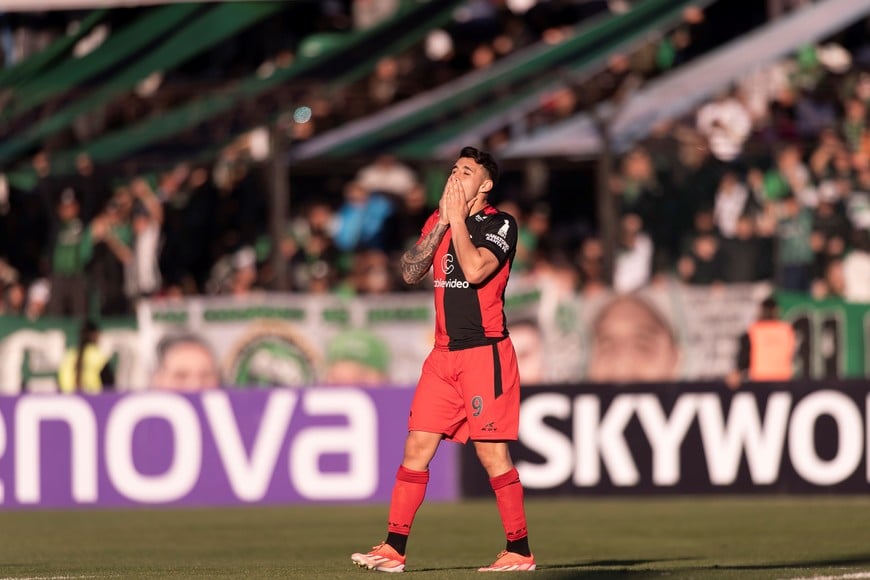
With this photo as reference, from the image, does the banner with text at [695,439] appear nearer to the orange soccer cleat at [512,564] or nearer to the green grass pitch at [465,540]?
the green grass pitch at [465,540]

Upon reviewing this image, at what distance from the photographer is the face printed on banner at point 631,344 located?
17.9 meters

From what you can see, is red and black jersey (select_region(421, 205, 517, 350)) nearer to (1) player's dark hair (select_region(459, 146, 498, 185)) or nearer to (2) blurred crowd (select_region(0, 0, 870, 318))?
(1) player's dark hair (select_region(459, 146, 498, 185))

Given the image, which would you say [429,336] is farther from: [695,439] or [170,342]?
[695,439]

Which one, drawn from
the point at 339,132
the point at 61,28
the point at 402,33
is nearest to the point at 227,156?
the point at 339,132

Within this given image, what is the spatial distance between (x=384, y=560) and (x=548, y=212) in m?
12.6

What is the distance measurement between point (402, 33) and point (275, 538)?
35.4 ft

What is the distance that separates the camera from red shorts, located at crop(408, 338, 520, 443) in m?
9.08

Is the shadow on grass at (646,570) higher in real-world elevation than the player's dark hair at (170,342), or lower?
lower

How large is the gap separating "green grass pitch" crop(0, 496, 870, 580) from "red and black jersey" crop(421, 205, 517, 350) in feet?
3.71

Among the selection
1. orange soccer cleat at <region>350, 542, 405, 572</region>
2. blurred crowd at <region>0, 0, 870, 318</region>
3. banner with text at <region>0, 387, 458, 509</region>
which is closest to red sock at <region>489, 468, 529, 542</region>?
orange soccer cleat at <region>350, 542, 405, 572</region>

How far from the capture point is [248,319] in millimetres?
18141

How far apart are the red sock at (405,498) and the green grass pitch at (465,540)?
0.84 feet

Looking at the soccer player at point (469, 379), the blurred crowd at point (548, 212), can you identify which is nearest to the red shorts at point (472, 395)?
the soccer player at point (469, 379)

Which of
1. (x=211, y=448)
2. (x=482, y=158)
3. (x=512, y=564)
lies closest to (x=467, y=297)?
(x=482, y=158)
